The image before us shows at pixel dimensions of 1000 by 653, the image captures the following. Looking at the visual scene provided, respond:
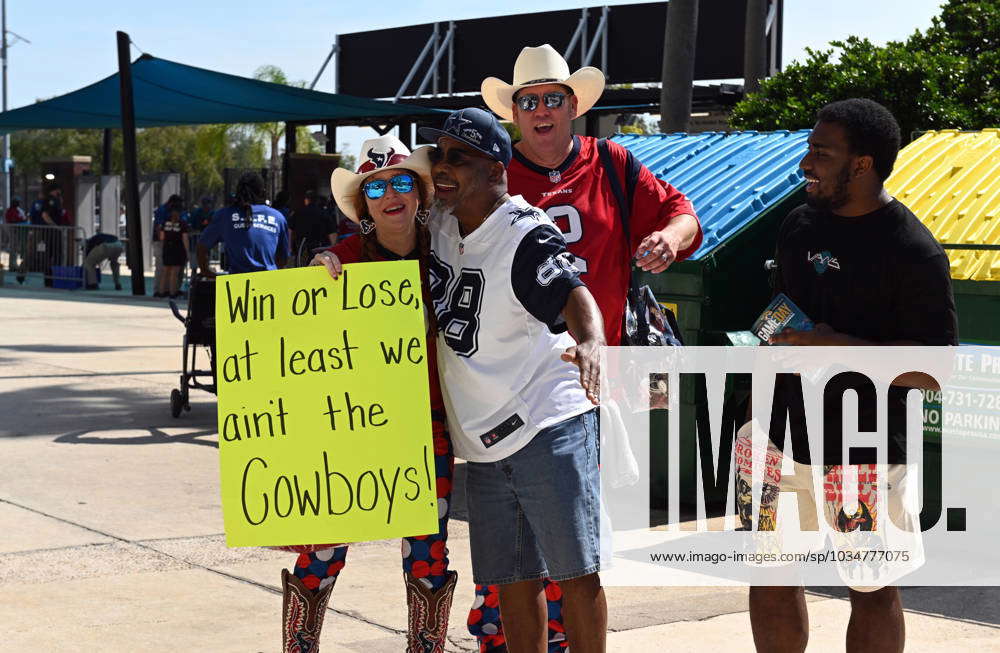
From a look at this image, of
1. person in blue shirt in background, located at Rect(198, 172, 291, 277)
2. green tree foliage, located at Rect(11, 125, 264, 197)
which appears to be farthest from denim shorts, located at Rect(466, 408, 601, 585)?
green tree foliage, located at Rect(11, 125, 264, 197)

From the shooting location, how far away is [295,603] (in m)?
4.19

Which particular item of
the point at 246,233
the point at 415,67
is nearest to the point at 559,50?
the point at 415,67

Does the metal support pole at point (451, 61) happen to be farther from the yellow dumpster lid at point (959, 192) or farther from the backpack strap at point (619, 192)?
the backpack strap at point (619, 192)

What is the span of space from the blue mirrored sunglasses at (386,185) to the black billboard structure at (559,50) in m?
16.9

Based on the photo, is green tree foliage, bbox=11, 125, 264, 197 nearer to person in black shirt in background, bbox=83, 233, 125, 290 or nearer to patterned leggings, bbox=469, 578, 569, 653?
person in black shirt in background, bbox=83, 233, 125, 290

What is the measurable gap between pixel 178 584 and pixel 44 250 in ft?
73.7

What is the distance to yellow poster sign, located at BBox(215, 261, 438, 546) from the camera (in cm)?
386

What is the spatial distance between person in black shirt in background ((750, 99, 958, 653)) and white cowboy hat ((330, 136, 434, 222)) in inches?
43.1

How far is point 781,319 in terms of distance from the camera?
3.86 metres

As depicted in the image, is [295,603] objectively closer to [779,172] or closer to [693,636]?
[693,636]

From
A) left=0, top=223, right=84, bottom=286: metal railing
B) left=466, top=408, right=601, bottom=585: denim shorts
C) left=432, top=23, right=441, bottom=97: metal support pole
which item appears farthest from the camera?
left=432, top=23, right=441, bottom=97: metal support pole

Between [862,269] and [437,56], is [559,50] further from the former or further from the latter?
[862,269]

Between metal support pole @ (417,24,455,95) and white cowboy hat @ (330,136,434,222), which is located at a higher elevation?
metal support pole @ (417,24,455,95)

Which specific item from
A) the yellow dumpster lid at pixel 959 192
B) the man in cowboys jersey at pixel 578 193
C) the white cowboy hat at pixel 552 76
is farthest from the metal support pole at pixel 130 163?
the man in cowboys jersey at pixel 578 193
